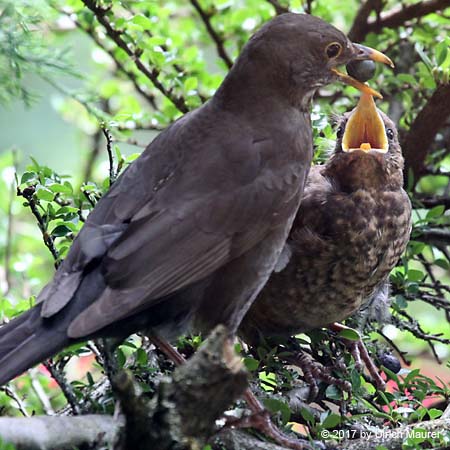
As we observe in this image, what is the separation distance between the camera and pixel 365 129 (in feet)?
11.2

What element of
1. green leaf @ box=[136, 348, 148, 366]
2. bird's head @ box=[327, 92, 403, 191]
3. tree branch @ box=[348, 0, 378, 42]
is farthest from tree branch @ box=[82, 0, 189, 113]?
green leaf @ box=[136, 348, 148, 366]

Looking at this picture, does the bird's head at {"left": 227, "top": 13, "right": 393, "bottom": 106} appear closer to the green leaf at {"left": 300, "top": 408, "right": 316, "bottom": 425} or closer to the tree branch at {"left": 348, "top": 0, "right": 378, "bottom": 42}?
the green leaf at {"left": 300, "top": 408, "right": 316, "bottom": 425}

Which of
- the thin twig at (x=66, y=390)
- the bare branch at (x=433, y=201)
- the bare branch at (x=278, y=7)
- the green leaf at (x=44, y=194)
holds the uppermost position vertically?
the bare branch at (x=278, y=7)

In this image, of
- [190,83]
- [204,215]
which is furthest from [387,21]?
[204,215]

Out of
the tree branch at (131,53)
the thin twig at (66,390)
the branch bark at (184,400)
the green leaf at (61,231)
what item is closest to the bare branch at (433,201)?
the tree branch at (131,53)

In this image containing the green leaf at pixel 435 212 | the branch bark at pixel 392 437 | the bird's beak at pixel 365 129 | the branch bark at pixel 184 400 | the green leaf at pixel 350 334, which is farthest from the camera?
the green leaf at pixel 435 212

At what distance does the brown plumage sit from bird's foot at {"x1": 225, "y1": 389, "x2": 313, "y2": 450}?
20.6 inches

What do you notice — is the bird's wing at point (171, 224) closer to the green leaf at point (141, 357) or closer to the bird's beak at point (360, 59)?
the green leaf at point (141, 357)

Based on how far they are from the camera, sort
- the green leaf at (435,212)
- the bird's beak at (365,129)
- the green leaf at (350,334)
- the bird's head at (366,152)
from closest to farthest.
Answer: the green leaf at (350,334)
the bird's head at (366,152)
the bird's beak at (365,129)
the green leaf at (435,212)

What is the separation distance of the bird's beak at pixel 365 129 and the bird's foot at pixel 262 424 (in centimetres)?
107

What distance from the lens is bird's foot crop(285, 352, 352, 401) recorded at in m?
2.98

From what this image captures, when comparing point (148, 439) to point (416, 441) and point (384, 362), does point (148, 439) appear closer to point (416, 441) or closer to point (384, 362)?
point (416, 441)

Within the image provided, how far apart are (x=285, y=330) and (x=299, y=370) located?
165 millimetres

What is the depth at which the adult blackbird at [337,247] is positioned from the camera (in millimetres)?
3129
